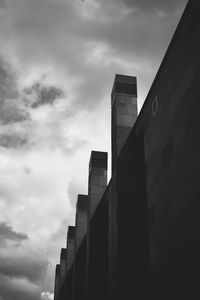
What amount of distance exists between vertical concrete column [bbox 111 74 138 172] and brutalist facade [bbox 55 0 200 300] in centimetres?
5

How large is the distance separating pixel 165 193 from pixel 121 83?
418 inches

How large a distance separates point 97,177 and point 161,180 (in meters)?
16.5

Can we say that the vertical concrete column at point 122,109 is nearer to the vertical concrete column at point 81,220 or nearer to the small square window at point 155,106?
the small square window at point 155,106

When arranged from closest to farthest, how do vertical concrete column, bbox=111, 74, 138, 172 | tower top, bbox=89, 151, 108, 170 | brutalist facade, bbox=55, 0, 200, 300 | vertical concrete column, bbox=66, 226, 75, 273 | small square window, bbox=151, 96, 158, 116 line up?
brutalist facade, bbox=55, 0, 200, 300, small square window, bbox=151, 96, 158, 116, vertical concrete column, bbox=111, 74, 138, 172, tower top, bbox=89, 151, 108, 170, vertical concrete column, bbox=66, 226, 75, 273

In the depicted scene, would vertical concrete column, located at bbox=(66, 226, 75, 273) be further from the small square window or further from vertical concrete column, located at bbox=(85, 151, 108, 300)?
the small square window

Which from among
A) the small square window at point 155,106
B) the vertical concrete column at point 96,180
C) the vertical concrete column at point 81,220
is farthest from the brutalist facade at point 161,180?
the vertical concrete column at point 81,220

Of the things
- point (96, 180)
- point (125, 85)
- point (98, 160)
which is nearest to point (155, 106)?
point (125, 85)

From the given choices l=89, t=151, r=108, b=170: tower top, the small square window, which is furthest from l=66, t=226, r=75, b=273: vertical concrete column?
the small square window

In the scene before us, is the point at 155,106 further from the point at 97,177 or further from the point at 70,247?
the point at 70,247

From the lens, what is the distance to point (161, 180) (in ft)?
44.0

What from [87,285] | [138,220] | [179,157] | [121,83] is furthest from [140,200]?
[87,285]

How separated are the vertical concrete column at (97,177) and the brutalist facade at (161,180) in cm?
906

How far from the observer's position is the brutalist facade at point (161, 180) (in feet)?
35.6

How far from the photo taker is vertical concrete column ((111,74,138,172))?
1956 centimetres
